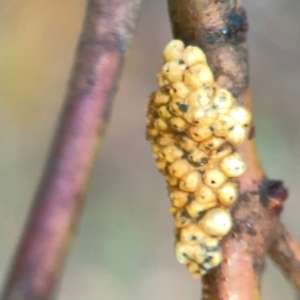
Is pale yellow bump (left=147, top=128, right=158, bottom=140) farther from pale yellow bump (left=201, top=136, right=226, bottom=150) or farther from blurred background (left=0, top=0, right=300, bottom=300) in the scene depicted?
→ blurred background (left=0, top=0, right=300, bottom=300)

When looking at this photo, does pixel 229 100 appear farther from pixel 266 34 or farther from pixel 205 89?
pixel 266 34

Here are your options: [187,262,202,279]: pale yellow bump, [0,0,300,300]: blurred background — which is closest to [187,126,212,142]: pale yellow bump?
[187,262,202,279]: pale yellow bump

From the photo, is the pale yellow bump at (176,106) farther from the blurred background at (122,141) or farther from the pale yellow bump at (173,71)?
the blurred background at (122,141)

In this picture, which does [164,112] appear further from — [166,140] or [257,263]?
[257,263]

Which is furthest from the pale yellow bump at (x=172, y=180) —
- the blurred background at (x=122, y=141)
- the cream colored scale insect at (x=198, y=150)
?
the blurred background at (x=122, y=141)

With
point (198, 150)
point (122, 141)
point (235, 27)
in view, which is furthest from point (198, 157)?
point (122, 141)

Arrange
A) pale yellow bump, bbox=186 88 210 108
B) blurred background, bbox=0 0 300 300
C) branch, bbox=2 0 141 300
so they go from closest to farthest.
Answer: branch, bbox=2 0 141 300 → pale yellow bump, bbox=186 88 210 108 → blurred background, bbox=0 0 300 300

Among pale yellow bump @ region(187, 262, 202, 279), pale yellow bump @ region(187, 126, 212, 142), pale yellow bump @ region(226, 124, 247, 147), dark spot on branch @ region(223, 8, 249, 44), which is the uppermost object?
dark spot on branch @ region(223, 8, 249, 44)

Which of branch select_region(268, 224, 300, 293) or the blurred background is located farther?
the blurred background
